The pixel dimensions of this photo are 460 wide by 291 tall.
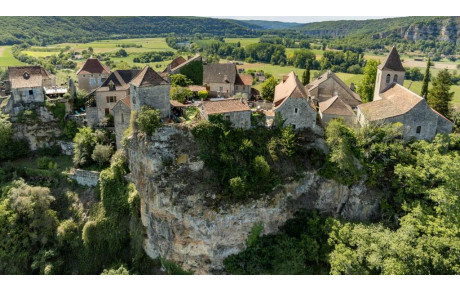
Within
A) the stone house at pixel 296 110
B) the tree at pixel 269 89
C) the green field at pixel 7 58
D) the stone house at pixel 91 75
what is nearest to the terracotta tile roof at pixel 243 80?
the tree at pixel 269 89

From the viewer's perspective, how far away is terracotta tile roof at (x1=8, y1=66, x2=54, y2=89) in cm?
4192

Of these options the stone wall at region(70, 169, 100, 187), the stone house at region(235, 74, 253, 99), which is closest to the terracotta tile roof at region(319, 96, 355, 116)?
the stone house at region(235, 74, 253, 99)

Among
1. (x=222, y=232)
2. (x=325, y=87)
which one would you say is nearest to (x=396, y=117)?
(x=325, y=87)

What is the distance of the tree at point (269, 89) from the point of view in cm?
4594

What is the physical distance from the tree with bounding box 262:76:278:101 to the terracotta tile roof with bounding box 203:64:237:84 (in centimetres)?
463

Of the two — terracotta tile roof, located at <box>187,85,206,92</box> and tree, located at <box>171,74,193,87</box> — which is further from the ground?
tree, located at <box>171,74,193,87</box>

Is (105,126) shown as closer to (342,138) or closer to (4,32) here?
(342,138)

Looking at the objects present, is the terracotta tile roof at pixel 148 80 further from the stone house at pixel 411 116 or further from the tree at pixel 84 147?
the stone house at pixel 411 116

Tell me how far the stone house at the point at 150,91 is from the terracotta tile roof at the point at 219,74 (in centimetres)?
1645

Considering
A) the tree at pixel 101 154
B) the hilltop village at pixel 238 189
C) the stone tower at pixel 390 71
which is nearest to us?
the hilltop village at pixel 238 189

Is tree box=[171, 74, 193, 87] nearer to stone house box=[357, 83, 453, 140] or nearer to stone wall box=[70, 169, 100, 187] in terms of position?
stone wall box=[70, 169, 100, 187]

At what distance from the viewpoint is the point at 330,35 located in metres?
141

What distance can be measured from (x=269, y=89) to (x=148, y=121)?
2004 cm

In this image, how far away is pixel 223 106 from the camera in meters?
33.8
